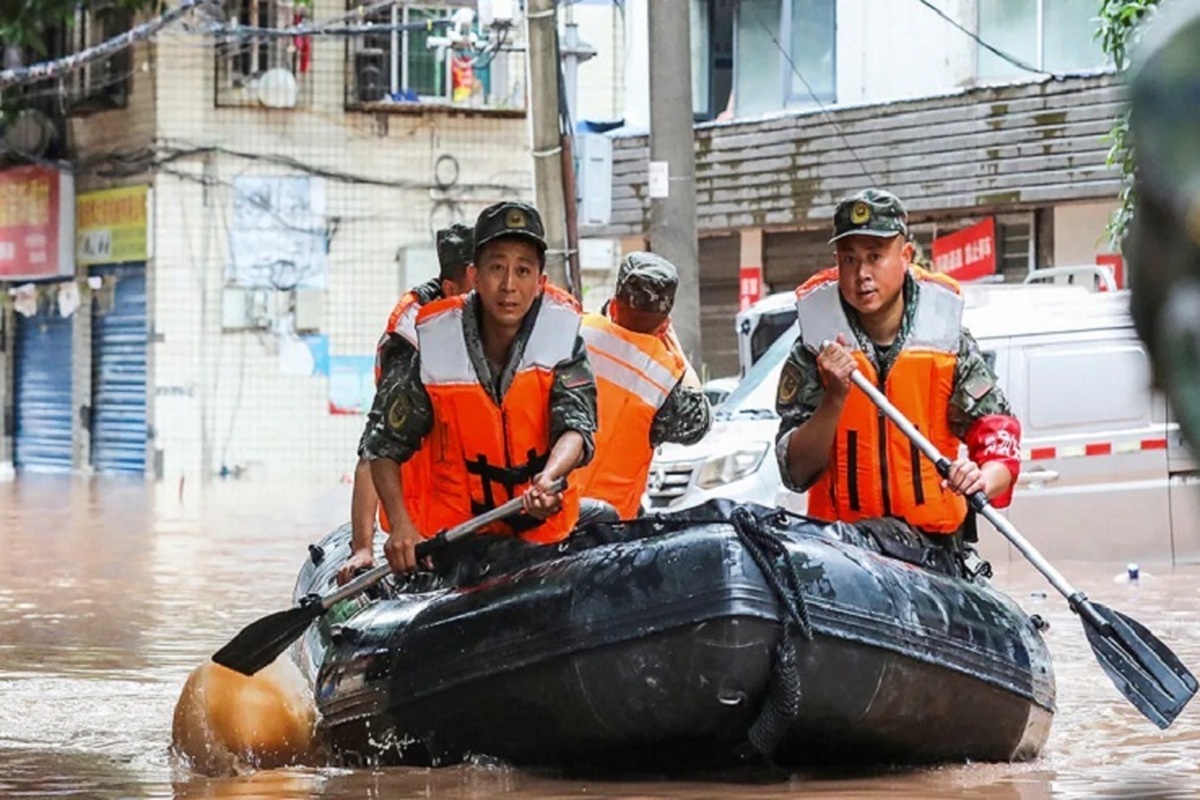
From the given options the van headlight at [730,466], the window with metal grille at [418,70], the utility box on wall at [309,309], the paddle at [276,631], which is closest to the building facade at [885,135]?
the window with metal grille at [418,70]

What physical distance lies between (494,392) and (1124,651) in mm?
1898

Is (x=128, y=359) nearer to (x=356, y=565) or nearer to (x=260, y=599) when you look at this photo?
(x=260, y=599)

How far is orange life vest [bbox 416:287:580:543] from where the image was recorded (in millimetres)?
6609

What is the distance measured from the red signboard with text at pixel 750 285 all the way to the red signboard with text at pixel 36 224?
A: 32.5 ft

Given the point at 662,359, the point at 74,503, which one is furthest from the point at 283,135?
the point at 662,359

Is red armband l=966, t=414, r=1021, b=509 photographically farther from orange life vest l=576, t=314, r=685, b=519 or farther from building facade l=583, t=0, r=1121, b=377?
building facade l=583, t=0, r=1121, b=377

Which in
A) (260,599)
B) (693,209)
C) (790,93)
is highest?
(790,93)

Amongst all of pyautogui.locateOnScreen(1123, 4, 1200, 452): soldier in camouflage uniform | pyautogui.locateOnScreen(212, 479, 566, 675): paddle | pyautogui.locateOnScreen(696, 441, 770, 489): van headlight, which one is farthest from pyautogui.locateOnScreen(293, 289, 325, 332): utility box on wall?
pyautogui.locateOnScreen(1123, 4, 1200, 452): soldier in camouflage uniform

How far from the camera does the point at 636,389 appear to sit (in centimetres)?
791

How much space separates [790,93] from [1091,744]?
16033 millimetres

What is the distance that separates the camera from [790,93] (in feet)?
75.7

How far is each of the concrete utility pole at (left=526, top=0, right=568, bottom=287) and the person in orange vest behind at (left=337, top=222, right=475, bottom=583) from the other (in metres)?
6.23

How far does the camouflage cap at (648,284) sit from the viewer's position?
8000mm

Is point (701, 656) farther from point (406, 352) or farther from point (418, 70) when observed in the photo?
point (418, 70)
